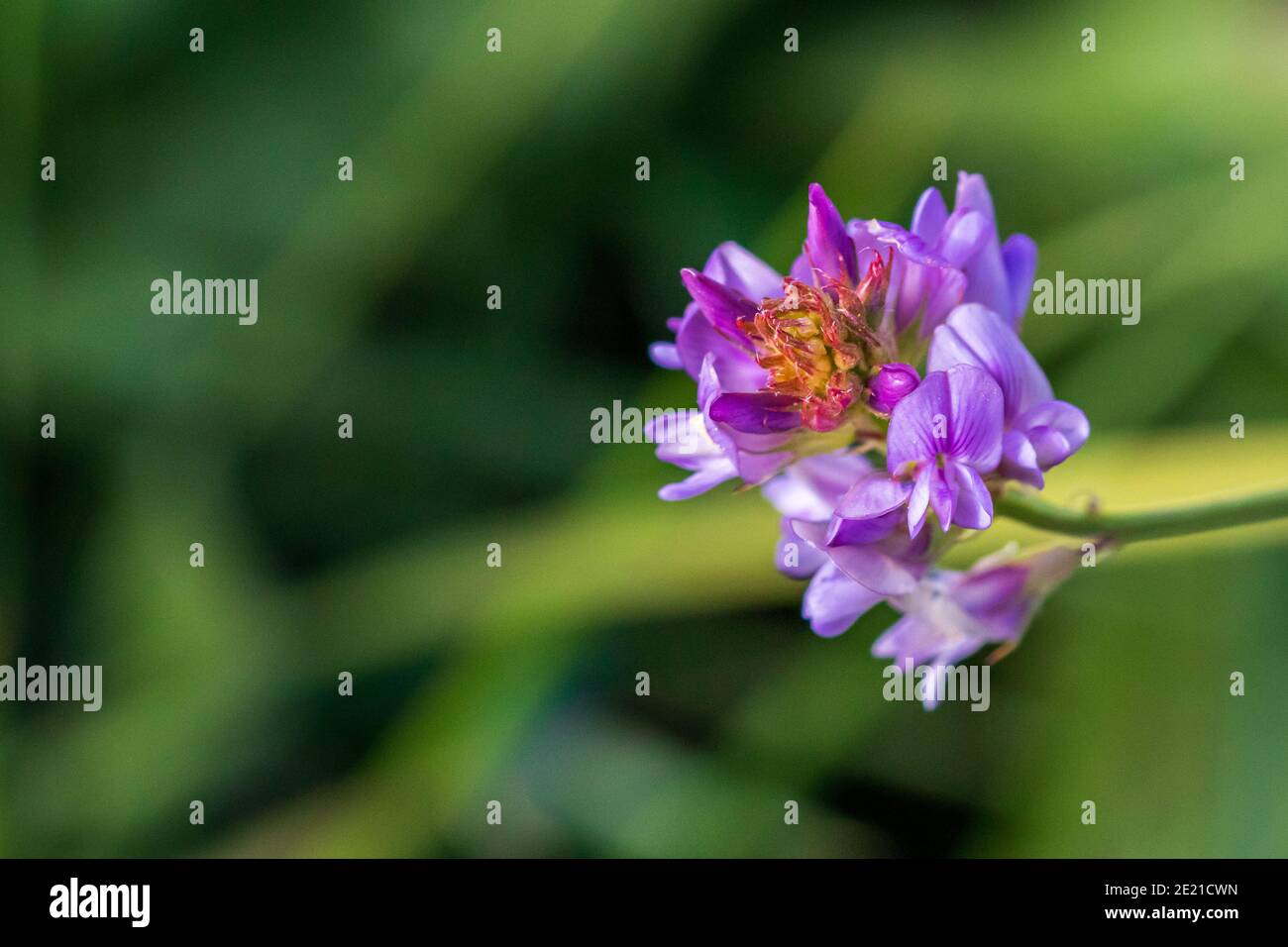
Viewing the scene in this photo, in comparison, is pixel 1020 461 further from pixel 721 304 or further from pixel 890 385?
pixel 721 304

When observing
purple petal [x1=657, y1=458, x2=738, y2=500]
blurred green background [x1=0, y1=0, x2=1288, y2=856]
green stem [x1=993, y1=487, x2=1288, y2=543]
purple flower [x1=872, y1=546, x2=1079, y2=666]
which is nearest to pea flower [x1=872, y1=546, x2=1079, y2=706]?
purple flower [x1=872, y1=546, x2=1079, y2=666]

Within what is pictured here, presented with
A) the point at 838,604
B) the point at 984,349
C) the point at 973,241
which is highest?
the point at 973,241

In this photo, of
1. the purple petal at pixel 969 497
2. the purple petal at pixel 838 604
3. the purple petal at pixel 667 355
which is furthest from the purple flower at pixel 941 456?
the purple petal at pixel 667 355

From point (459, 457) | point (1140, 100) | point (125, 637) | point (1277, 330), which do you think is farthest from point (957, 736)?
point (125, 637)

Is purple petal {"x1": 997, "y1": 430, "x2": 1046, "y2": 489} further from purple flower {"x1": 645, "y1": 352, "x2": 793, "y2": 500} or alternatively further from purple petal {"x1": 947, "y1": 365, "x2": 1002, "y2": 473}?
purple flower {"x1": 645, "y1": 352, "x2": 793, "y2": 500}

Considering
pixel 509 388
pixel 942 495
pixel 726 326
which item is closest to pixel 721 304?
pixel 726 326
